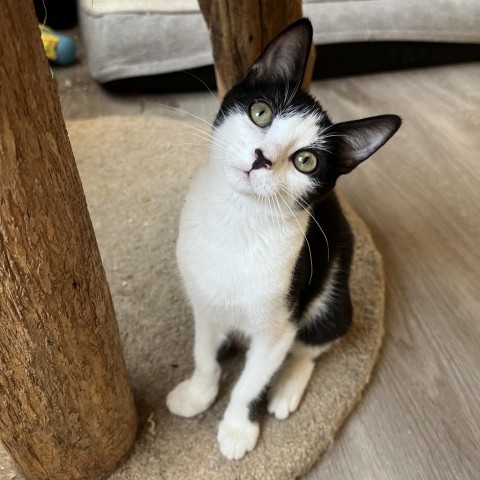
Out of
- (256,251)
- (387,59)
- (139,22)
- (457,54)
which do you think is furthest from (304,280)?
(457,54)

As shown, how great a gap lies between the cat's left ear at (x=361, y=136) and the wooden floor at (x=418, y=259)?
21.4 inches

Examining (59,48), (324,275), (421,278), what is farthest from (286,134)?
(59,48)

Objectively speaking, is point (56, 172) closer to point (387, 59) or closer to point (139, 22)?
point (139, 22)

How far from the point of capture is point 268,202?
2.43 ft

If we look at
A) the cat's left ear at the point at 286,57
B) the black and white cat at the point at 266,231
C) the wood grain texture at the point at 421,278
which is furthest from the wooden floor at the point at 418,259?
the cat's left ear at the point at 286,57

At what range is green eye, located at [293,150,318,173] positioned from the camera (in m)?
0.72

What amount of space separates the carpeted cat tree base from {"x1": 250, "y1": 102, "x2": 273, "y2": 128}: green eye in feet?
0.54

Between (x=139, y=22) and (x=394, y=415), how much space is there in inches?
56.2

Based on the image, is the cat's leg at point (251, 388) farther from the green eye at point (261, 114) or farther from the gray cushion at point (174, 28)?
the gray cushion at point (174, 28)

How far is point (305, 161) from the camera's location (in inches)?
28.7

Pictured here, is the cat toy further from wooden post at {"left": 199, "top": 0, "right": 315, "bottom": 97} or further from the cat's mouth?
the cat's mouth

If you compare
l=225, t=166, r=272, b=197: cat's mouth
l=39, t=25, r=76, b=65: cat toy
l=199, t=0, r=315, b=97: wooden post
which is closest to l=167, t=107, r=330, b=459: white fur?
l=225, t=166, r=272, b=197: cat's mouth

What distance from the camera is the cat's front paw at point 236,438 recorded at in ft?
3.10

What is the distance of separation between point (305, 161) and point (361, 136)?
87 millimetres
